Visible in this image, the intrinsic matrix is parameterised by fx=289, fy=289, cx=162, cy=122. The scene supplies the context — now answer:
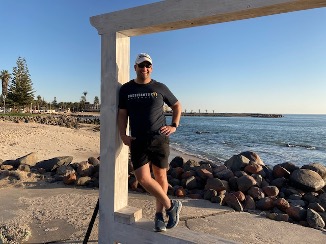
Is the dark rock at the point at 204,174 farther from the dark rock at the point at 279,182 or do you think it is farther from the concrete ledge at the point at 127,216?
the concrete ledge at the point at 127,216

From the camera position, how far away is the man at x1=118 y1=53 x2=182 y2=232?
2.99m

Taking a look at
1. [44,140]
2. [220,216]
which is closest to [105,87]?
[220,216]

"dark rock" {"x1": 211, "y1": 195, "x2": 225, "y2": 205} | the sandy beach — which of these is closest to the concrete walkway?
the sandy beach

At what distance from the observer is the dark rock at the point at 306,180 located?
632 cm

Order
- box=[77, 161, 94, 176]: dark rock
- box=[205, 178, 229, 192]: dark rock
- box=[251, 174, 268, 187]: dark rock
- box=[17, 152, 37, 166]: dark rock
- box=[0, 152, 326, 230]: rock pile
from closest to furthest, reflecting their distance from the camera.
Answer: box=[0, 152, 326, 230]: rock pile
box=[205, 178, 229, 192]: dark rock
box=[251, 174, 268, 187]: dark rock
box=[77, 161, 94, 176]: dark rock
box=[17, 152, 37, 166]: dark rock

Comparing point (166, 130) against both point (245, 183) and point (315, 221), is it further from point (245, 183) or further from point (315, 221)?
point (245, 183)

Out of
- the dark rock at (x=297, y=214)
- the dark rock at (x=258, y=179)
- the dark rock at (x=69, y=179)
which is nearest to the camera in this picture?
the dark rock at (x=297, y=214)

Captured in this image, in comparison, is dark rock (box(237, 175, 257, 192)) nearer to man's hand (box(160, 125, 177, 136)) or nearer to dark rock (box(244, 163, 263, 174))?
dark rock (box(244, 163, 263, 174))

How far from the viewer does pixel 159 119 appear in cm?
305

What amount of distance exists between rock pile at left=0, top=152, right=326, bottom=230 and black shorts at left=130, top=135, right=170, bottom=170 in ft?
8.85

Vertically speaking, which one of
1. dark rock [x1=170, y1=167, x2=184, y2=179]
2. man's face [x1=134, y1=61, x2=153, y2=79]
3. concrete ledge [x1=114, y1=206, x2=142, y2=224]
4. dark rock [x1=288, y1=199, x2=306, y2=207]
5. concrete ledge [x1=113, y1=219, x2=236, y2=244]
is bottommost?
dark rock [x1=288, y1=199, x2=306, y2=207]

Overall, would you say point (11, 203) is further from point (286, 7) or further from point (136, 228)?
point (286, 7)

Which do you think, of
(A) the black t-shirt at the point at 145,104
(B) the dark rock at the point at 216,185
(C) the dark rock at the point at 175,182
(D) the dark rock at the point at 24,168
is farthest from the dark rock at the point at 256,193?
(D) the dark rock at the point at 24,168

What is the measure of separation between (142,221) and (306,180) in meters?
4.67
